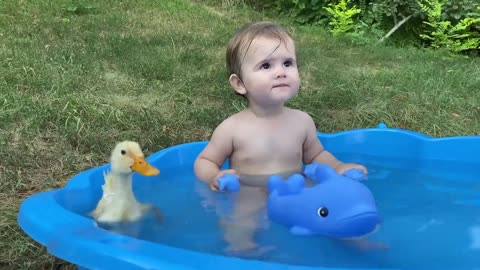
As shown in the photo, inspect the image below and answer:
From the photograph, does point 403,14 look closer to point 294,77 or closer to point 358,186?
point 294,77

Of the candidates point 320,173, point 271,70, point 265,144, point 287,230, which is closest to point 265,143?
point 265,144

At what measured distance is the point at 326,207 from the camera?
1771mm

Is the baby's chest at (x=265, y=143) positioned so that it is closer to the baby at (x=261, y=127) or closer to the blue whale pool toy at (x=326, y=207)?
the baby at (x=261, y=127)

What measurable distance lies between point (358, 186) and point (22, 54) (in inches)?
91.0

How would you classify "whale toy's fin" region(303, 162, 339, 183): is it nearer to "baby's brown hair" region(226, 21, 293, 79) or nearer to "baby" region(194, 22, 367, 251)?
"baby" region(194, 22, 367, 251)

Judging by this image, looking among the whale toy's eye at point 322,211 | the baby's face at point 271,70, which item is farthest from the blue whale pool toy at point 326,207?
the baby's face at point 271,70

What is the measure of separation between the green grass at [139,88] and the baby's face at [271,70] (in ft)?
2.42

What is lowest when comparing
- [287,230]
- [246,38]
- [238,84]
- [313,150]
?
[287,230]

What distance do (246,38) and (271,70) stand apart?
15 cm

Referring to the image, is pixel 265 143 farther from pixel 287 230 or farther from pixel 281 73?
pixel 287 230

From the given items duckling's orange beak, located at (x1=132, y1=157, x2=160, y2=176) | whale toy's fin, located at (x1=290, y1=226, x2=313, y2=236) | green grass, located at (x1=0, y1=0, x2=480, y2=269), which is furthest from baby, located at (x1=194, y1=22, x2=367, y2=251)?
green grass, located at (x1=0, y1=0, x2=480, y2=269)

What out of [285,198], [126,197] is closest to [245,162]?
[285,198]

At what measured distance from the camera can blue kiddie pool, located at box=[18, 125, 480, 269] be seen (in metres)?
1.55

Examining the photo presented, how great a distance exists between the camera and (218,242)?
5.93 ft
